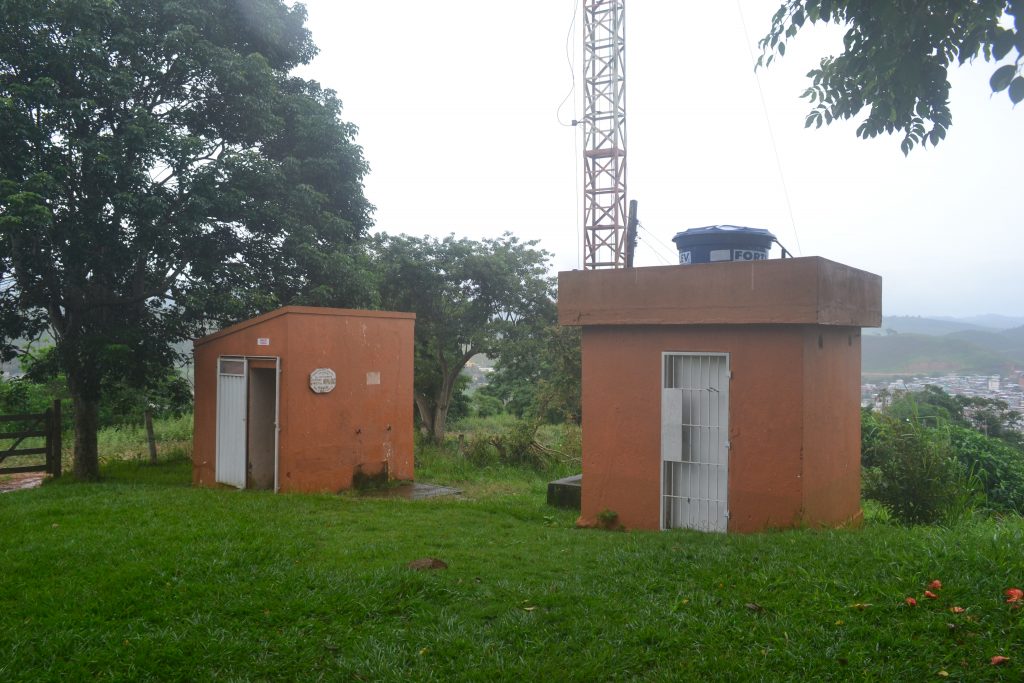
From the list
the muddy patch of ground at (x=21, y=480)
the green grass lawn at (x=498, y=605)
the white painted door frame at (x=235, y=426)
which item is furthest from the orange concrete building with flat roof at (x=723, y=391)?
the muddy patch of ground at (x=21, y=480)

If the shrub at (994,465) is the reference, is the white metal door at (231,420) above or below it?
above

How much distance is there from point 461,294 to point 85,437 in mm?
9734

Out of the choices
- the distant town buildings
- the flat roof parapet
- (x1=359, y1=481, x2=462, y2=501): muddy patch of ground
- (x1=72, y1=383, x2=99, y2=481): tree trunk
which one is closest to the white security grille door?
the flat roof parapet

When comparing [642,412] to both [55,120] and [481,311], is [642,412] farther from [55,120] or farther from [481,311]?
[481,311]

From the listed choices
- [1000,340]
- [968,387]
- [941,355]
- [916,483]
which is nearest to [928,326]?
[1000,340]

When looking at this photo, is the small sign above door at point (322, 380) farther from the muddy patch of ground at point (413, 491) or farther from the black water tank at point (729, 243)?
the black water tank at point (729, 243)

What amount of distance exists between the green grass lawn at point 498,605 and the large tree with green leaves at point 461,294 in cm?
1235

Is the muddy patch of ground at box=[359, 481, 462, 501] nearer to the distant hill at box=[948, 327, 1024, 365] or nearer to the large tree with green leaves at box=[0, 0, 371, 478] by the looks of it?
the large tree with green leaves at box=[0, 0, 371, 478]

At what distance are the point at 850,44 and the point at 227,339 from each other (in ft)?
29.7

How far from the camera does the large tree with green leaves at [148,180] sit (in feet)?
33.8

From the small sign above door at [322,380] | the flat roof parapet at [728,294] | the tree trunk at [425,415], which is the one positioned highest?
the flat roof parapet at [728,294]

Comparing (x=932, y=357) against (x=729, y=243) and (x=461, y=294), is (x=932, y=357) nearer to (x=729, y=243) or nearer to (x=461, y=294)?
(x=461, y=294)

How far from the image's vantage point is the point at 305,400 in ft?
35.1

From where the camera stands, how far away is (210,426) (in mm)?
11531
